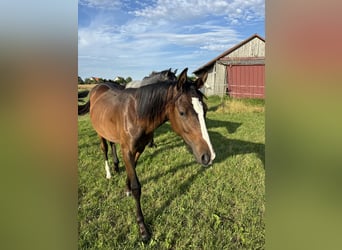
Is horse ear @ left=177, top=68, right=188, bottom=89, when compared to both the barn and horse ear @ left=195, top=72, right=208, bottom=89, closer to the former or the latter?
horse ear @ left=195, top=72, right=208, bottom=89

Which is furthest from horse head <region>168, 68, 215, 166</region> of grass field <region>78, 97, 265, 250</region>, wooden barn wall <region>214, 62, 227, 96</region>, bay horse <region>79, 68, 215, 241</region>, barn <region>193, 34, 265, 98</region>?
wooden barn wall <region>214, 62, 227, 96</region>

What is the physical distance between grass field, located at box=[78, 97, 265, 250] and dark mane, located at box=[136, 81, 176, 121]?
1.09 m

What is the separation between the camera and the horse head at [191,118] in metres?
2.12

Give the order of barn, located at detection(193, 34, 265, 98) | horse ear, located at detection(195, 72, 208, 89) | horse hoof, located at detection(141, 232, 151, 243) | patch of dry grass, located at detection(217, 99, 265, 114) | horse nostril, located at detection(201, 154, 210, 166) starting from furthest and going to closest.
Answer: barn, located at detection(193, 34, 265, 98) < patch of dry grass, located at detection(217, 99, 265, 114) < horse ear, located at detection(195, 72, 208, 89) < horse hoof, located at detection(141, 232, 151, 243) < horse nostril, located at detection(201, 154, 210, 166)

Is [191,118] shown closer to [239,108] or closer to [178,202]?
[178,202]

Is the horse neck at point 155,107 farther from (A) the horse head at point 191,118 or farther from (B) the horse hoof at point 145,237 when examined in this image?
(B) the horse hoof at point 145,237

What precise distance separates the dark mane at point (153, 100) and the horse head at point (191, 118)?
0.34 feet

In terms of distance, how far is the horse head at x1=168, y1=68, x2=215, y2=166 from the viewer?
6.95ft

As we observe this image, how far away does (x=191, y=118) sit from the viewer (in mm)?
2172

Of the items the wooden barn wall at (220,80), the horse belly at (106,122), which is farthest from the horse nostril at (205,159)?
the wooden barn wall at (220,80)

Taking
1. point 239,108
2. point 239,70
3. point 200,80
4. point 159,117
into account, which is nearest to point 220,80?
point 239,70

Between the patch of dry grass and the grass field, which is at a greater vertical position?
the patch of dry grass

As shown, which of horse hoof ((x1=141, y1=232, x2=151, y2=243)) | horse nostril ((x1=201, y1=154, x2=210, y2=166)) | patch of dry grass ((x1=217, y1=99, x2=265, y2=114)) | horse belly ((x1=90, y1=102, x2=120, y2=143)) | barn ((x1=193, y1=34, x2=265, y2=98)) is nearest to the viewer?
horse nostril ((x1=201, y1=154, x2=210, y2=166))
